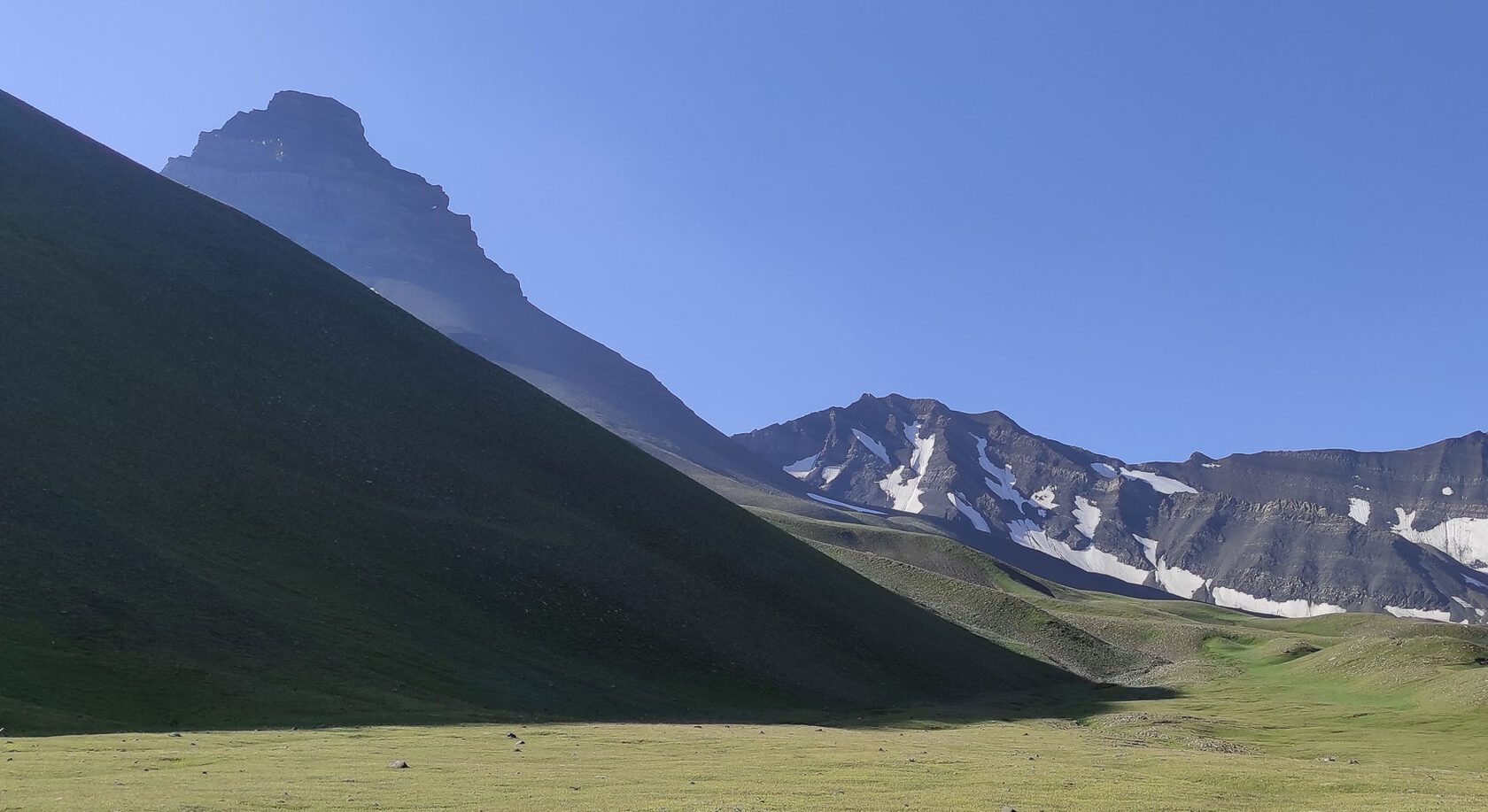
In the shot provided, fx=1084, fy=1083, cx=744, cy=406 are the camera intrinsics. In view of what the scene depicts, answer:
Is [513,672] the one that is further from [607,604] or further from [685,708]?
[607,604]

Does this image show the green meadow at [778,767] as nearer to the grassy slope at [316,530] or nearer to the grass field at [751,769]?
the grass field at [751,769]

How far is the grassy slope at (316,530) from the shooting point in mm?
53500

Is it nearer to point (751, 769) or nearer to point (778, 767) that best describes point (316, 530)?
point (751, 769)

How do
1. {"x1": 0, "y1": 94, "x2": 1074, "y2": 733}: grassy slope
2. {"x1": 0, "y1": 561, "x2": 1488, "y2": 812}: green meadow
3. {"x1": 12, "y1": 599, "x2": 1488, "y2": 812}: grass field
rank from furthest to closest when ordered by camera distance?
{"x1": 0, "y1": 94, "x2": 1074, "y2": 733}: grassy slope, {"x1": 0, "y1": 561, "x2": 1488, "y2": 812}: green meadow, {"x1": 12, "y1": 599, "x2": 1488, "y2": 812}: grass field

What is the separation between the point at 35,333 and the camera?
266 feet

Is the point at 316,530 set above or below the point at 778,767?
below

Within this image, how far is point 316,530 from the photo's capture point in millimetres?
74938

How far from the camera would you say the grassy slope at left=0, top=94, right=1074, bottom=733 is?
53.5 metres

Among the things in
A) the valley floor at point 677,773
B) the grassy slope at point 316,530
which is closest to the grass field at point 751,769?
the valley floor at point 677,773

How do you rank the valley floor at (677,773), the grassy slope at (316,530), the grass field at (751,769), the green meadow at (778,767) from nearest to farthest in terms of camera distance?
the valley floor at (677,773)
the grass field at (751,769)
the green meadow at (778,767)
the grassy slope at (316,530)

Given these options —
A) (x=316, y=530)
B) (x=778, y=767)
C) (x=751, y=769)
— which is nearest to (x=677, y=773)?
(x=751, y=769)

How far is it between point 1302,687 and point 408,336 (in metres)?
95.7

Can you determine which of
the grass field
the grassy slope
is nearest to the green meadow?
the grass field

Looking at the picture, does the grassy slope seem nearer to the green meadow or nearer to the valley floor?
the green meadow
